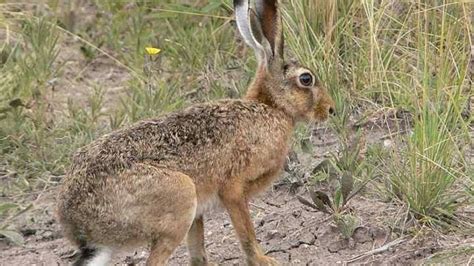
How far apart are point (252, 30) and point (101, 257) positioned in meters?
1.51

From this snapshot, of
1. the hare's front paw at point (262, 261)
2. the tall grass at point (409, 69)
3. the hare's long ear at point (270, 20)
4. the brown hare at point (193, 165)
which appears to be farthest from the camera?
the hare's long ear at point (270, 20)

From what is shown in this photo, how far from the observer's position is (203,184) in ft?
19.6

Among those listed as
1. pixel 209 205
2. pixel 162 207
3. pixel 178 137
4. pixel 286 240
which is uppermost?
pixel 178 137

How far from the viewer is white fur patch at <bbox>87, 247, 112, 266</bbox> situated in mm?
5648

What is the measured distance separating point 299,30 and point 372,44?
62 centimetres

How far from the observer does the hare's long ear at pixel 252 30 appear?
642cm

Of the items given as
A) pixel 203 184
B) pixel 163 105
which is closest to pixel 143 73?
pixel 163 105

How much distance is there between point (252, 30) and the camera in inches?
255

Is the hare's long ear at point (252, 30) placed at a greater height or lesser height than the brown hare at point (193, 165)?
greater

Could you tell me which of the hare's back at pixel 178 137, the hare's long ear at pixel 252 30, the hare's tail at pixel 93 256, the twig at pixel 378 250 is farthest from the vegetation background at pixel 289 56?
the hare's tail at pixel 93 256

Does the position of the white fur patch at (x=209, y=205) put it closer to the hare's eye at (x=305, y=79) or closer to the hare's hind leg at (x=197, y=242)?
the hare's hind leg at (x=197, y=242)

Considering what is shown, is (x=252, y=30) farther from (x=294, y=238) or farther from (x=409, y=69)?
(x=409, y=69)

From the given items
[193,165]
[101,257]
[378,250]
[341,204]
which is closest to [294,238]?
[341,204]

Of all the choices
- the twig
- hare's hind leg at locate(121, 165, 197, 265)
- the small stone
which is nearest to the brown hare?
hare's hind leg at locate(121, 165, 197, 265)
